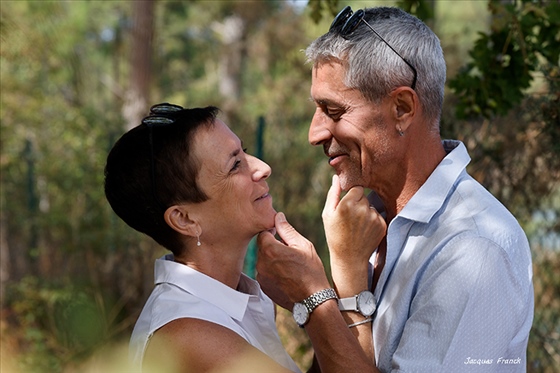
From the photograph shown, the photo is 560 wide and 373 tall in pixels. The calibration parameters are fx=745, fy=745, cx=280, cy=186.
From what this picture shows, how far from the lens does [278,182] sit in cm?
878

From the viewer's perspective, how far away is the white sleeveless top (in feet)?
8.70

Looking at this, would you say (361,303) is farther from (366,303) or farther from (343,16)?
(343,16)

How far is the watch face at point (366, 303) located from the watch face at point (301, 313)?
0.83 feet

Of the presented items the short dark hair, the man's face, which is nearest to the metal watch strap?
the man's face

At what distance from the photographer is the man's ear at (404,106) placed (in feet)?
8.94

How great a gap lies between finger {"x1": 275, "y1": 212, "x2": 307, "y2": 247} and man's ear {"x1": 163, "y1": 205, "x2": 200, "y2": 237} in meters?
0.32

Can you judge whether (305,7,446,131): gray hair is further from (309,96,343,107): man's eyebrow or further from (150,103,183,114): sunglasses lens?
(150,103,183,114): sunglasses lens

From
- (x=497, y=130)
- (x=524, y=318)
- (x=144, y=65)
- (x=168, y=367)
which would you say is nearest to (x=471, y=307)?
(x=524, y=318)

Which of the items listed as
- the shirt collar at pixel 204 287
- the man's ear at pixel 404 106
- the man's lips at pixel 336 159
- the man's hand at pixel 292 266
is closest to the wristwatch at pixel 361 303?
the man's hand at pixel 292 266

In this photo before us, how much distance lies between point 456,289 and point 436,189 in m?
0.49

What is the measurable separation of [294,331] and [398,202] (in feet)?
11.7

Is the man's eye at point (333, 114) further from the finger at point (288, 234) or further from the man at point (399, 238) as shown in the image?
the finger at point (288, 234)

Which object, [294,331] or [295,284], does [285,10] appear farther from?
[295,284]

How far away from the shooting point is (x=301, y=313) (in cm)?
262
